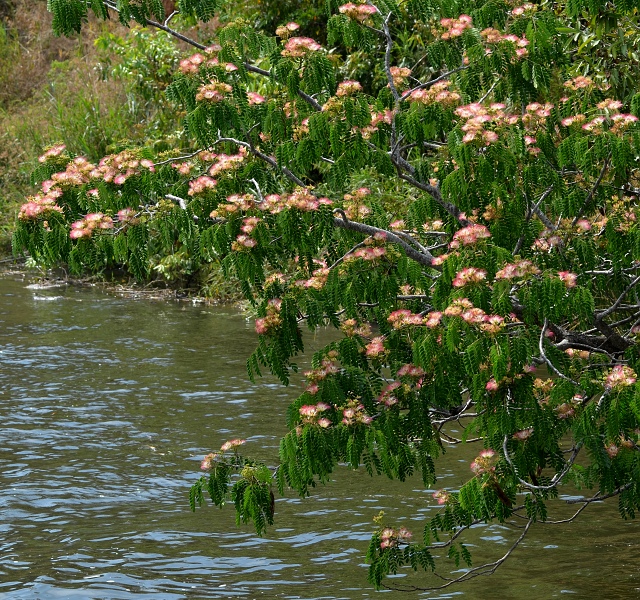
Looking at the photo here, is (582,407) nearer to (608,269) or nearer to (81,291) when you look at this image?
(608,269)

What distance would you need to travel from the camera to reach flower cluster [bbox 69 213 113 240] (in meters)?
6.34

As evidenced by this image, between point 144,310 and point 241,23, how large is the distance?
1249 centimetres

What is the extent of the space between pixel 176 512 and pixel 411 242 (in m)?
3.35

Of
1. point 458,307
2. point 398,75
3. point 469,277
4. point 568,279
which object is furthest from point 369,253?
point 398,75

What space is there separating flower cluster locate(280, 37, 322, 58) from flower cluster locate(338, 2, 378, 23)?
0.34m

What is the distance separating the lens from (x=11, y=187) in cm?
2380

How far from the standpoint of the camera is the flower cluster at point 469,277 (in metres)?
5.66

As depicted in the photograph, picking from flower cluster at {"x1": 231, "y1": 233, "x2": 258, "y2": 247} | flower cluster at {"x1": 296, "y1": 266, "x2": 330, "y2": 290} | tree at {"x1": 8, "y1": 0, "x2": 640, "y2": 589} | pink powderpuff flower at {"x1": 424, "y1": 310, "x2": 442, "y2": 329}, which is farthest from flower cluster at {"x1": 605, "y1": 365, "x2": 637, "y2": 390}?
flower cluster at {"x1": 231, "y1": 233, "x2": 258, "y2": 247}

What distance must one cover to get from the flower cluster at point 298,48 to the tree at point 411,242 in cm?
1

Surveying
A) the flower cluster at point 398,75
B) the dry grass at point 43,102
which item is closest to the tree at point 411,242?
the flower cluster at point 398,75

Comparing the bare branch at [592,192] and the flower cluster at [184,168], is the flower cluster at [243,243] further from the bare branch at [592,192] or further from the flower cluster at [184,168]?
the bare branch at [592,192]

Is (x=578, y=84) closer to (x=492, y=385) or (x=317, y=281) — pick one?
(x=317, y=281)

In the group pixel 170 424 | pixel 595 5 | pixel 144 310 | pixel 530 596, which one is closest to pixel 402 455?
pixel 530 596

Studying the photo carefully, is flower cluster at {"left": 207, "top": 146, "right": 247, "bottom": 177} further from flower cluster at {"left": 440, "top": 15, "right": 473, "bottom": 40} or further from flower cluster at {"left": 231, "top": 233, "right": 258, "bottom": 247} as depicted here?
flower cluster at {"left": 440, "top": 15, "right": 473, "bottom": 40}
